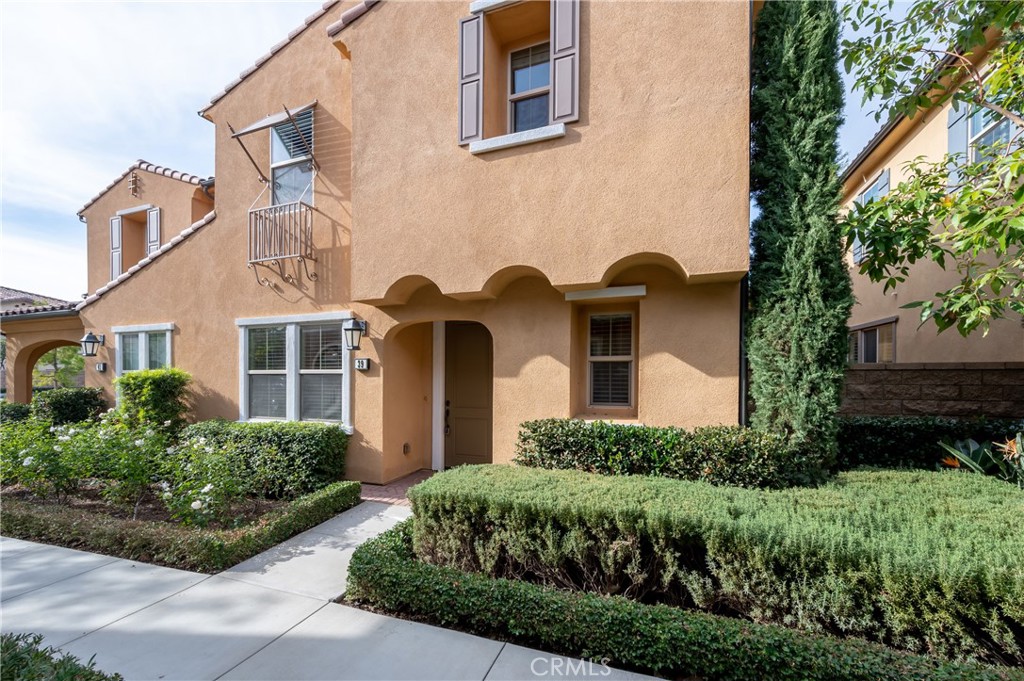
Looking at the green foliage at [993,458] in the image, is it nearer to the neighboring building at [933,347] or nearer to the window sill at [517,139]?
the neighboring building at [933,347]

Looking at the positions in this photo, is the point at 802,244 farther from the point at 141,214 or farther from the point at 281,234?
the point at 141,214

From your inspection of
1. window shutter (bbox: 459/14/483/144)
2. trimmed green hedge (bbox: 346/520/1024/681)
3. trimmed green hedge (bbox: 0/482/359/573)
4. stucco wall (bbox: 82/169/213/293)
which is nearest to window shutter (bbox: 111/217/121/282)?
stucco wall (bbox: 82/169/213/293)

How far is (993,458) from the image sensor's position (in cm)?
513

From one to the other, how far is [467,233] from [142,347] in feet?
29.1

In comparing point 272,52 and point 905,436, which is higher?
point 272,52

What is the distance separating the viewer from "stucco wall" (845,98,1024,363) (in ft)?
23.6

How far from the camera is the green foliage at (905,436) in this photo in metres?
6.33

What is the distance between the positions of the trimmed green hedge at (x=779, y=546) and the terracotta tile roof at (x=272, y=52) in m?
9.18

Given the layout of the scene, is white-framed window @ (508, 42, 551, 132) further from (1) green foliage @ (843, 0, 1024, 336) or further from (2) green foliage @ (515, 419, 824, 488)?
(2) green foliage @ (515, 419, 824, 488)

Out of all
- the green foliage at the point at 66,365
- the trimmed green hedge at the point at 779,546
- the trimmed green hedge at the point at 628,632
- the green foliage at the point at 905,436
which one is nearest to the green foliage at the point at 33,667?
the trimmed green hedge at the point at 628,632

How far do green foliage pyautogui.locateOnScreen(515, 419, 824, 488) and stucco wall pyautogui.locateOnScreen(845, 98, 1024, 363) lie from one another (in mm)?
4129

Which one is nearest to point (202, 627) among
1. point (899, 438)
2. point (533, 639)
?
point (533, 639)

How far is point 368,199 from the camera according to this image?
271 inches

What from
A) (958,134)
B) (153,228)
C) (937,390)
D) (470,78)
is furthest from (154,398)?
(958,134)
